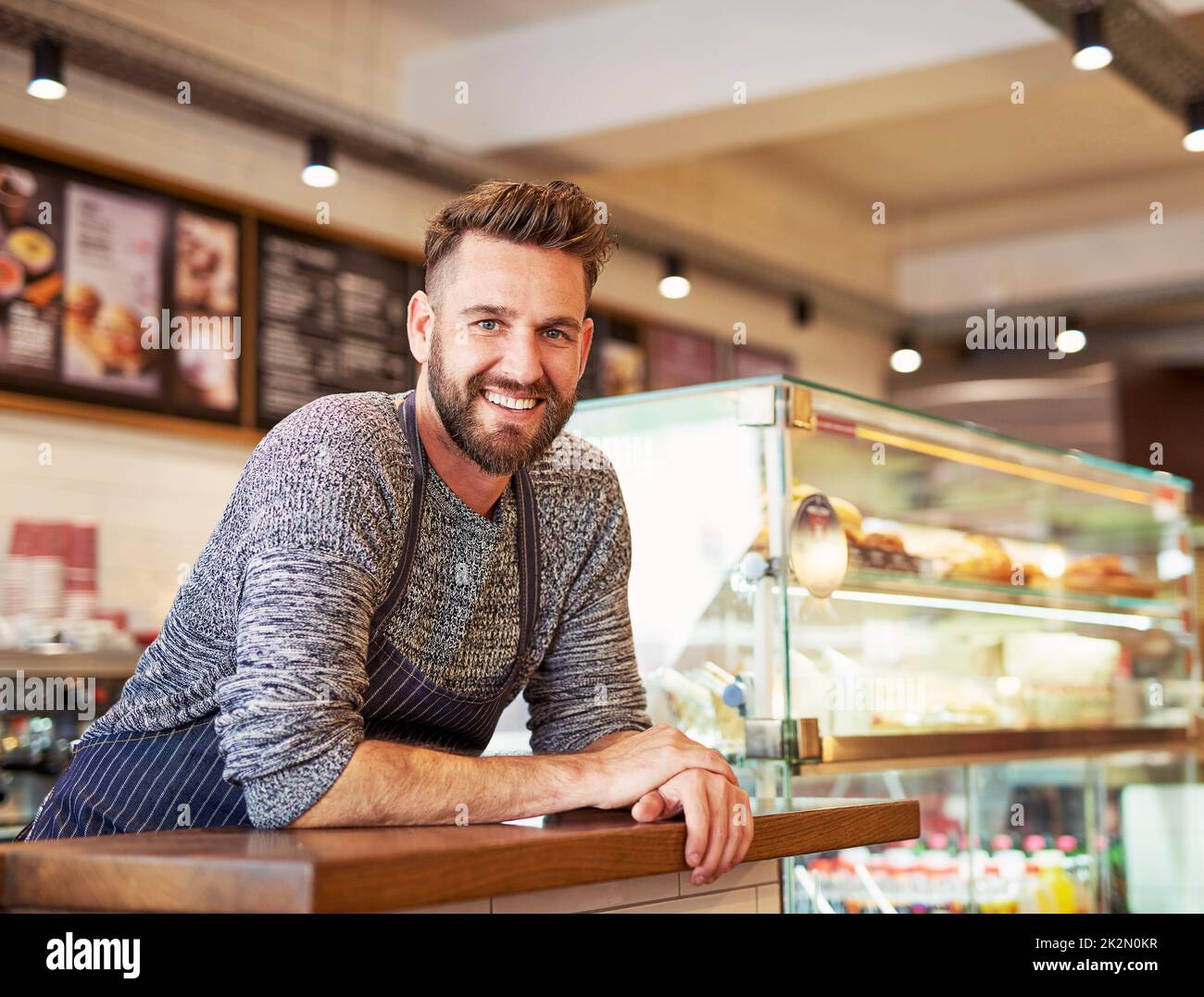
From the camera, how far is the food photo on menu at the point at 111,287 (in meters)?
4.03

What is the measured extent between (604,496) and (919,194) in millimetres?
5720

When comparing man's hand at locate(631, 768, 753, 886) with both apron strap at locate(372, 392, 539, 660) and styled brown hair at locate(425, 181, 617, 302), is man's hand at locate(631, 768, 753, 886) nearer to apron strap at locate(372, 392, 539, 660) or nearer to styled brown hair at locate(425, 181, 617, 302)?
apron strap at locate(372, 392, 539, 660)

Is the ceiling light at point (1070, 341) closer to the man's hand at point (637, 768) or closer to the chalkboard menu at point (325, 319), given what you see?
the chalkboard menu at point (325, 319)

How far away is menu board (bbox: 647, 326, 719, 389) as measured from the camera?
6238 millimetres

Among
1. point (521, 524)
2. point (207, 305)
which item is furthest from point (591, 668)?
point (207, 305)

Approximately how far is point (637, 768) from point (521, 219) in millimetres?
656

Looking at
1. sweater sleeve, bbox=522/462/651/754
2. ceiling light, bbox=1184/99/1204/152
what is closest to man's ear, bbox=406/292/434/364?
sweater sleeve, bbox=522/462/651/754

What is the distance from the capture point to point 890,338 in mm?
7883

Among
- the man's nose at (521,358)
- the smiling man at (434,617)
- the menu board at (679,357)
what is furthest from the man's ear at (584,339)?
the menu board at (679,357)

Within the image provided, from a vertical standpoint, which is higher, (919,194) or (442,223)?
(919,194)

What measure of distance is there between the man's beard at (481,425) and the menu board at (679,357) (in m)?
4.34

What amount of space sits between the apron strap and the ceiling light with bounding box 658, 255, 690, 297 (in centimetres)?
376
